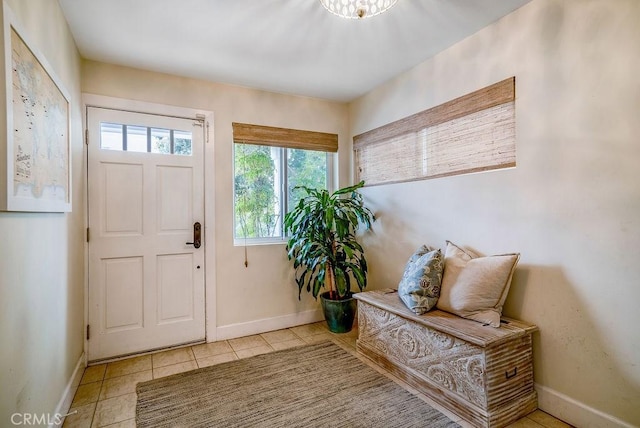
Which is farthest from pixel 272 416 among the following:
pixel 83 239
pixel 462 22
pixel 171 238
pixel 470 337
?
pixel 462 22

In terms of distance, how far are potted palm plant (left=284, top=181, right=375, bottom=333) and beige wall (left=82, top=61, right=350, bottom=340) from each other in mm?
295

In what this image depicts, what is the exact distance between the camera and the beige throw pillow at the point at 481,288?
6.20 ft

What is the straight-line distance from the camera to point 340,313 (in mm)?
3062

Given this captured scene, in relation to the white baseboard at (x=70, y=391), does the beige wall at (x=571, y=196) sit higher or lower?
higher

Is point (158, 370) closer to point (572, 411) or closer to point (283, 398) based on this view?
point (283, 398)

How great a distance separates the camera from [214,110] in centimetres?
297

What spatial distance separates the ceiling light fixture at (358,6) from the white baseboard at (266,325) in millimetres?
2669

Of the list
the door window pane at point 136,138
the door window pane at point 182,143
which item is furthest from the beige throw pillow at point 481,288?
the door window pane at point 136,138

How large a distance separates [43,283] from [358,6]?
2130mm

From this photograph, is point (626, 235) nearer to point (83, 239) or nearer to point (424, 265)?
point (424, 265)

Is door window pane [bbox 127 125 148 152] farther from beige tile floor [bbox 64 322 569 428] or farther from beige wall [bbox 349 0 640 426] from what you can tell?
beige wall [bbox 349 0 640 426]

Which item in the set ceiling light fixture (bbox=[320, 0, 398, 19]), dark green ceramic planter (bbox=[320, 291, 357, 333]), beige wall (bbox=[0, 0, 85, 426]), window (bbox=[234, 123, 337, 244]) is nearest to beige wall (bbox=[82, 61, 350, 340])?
window (bbox=[234, 123, 337, 244])

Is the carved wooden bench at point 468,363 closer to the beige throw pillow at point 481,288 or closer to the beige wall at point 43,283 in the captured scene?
the beige throw pillow at point 481,288

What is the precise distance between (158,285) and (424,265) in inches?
86.1
